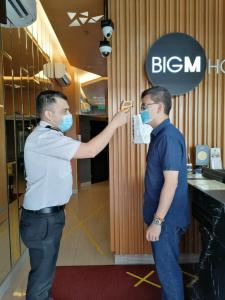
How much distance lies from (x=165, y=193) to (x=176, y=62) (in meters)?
1.70

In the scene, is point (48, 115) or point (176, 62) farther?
point (176, 62)

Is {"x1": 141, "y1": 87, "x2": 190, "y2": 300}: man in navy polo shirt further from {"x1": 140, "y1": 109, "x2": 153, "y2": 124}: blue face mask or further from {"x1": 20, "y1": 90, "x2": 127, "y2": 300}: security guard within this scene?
{"x1": 20, "y1": 90, "x2": 127, "y2": 300}: security guard

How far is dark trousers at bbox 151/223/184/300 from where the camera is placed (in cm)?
193

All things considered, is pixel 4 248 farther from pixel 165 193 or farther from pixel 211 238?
pixel 211 238

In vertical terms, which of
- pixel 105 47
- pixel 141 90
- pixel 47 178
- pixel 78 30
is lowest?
pixel 47 178

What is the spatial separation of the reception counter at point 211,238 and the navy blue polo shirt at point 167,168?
176 millimetres

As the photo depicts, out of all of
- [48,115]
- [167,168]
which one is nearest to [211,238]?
[167,168]

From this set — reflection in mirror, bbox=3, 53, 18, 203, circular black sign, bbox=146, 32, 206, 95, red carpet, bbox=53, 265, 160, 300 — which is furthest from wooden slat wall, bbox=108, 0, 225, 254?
reflection in mirror, bbox=3, 53, 18, 203

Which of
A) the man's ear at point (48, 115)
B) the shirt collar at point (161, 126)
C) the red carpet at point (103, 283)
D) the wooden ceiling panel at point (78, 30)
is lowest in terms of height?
the red carpet at point (103, 283)

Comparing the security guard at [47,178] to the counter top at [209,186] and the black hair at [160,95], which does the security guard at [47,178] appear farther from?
the counter top at [209,186]

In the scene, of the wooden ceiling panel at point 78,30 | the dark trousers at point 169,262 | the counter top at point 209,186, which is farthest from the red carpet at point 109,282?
the wooden ceiling panel at point 78,30

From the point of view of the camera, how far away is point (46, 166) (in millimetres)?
1830

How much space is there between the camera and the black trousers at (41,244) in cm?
187

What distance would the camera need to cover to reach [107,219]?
5133 millimetres
